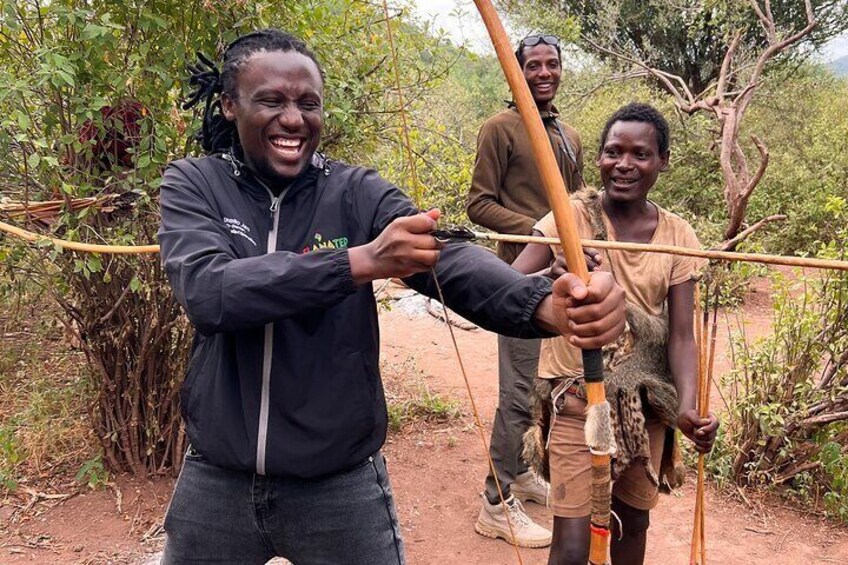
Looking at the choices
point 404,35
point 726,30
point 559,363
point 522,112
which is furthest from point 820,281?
point 726,30

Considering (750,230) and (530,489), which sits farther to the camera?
(530,489)

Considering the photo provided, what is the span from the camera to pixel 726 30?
11.4 m

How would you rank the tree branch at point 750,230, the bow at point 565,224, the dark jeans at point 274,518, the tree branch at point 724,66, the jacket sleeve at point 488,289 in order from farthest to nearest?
the tree branch at point 724,66 < the tree branch at point 750,230 < the dark jeans at point 274,518 < the jacket sleeve at point 488,289 < the bow at point 565,224

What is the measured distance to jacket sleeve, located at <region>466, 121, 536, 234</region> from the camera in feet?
11.6

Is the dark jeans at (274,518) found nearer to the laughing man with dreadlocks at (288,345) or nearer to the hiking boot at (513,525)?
the laughing man with dreadlocks at (288,345)

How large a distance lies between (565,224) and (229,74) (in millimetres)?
1018

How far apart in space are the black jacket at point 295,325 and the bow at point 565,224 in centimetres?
20

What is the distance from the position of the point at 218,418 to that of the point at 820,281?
11.5ft

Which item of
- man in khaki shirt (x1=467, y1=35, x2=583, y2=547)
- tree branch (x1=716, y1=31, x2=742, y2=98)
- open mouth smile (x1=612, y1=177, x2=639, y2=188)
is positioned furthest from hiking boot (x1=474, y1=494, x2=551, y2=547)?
tree branch (x1=716, y1=31, x2=742, y2=98)

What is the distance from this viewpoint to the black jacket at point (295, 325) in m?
1.74

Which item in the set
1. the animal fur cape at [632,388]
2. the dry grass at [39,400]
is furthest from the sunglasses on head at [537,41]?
the dry grass at [39,400]

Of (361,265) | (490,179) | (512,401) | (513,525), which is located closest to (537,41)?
(490,179)

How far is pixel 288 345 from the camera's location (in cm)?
179

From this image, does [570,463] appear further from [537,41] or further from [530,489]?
[537,41]
